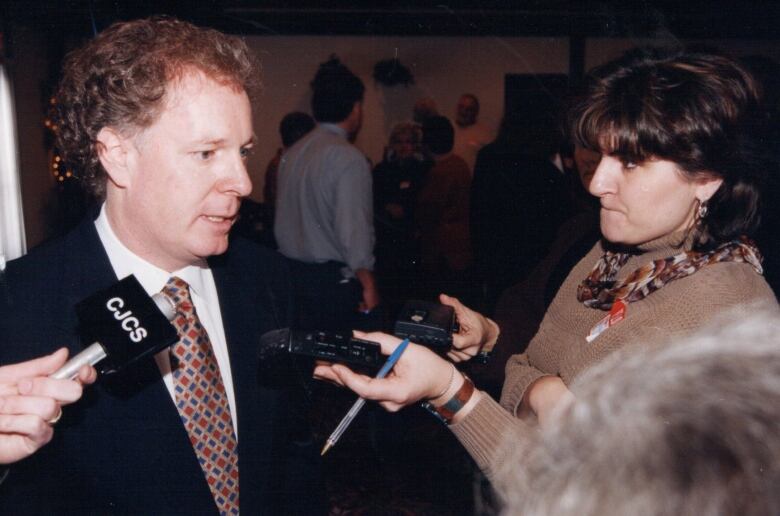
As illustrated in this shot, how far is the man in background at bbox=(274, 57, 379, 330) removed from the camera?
315cm

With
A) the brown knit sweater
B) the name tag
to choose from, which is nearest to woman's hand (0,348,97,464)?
the brown knit sweater

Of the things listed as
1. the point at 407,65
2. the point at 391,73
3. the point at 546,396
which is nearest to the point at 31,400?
the point at 546,396

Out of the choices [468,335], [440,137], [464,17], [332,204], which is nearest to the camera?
[468,335]

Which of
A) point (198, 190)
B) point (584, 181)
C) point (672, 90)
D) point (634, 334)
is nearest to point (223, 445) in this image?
point (198, 190)

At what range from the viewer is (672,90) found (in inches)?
52.1

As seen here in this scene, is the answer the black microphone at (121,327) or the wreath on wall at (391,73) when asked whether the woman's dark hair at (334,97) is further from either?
the wreath on wall at (391,73)

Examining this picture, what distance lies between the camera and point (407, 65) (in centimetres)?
799

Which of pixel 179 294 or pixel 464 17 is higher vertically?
pixel 464 17

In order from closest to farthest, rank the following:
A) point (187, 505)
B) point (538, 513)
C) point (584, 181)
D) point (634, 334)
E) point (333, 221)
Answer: point (538, 513) → point (187, 505) → point (634, 334) → point (584, 181) → point (333, 221)

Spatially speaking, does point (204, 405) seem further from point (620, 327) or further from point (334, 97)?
point (334, 97)

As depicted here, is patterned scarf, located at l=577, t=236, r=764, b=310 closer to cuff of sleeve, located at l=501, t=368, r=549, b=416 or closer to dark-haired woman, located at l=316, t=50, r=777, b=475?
dark-haired woman, located at l=316, t=50, r=777, b=475

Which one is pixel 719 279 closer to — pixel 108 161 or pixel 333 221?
pixel 108 161

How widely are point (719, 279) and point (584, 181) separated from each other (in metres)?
1.10

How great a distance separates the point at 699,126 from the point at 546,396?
2.02 feet
